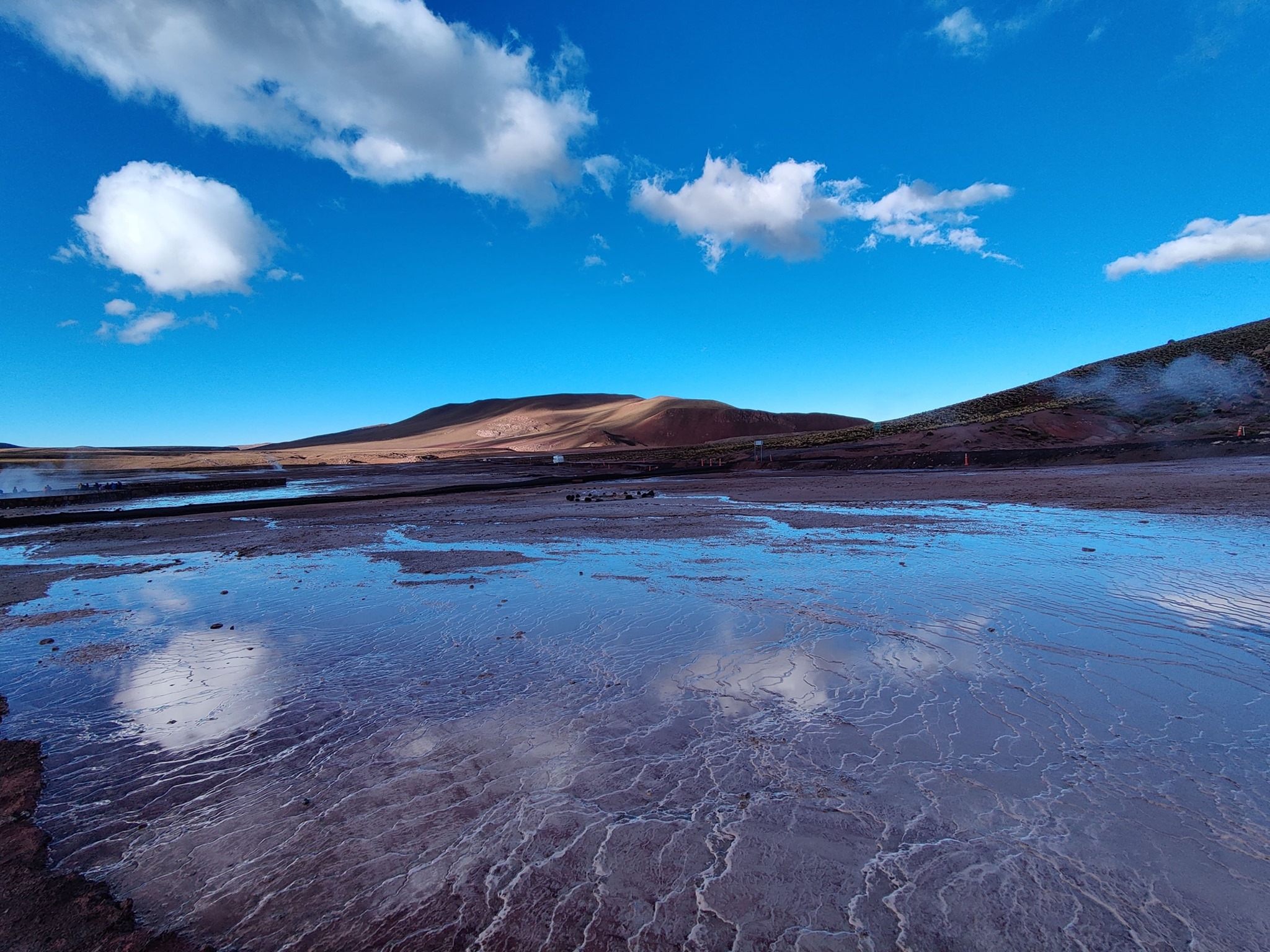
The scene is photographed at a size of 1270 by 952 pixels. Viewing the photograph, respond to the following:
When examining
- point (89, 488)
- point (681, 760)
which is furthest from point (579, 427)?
point (681, 760)

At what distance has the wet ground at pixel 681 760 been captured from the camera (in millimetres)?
2656

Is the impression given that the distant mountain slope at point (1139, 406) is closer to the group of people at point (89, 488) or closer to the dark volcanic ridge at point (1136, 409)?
the dark volcanic ridge at point (1136, 409)

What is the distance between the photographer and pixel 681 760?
4.00 m

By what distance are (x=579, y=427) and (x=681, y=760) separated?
5195 inches

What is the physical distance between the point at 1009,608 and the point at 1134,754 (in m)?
3.57

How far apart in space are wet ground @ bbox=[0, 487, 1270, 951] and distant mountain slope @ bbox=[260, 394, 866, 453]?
97294 mm

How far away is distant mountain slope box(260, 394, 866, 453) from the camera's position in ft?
387

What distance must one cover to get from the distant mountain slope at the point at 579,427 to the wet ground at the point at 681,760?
319 feet

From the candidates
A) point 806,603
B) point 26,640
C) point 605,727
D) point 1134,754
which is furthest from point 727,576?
point 26,640

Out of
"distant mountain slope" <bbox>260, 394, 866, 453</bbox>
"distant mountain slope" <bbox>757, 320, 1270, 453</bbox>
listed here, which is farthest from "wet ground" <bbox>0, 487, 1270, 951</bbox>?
"distant mountain slope" <bbox>260, 394, 866, 453</bbox>

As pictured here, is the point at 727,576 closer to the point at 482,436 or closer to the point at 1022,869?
the point at 1022,869

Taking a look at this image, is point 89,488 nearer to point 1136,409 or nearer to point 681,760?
point 681,760

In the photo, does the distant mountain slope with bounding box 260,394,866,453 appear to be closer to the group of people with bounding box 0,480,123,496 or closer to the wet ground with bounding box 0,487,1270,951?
the group of people with bounding box 0,480,123,496

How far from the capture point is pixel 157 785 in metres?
3.88
